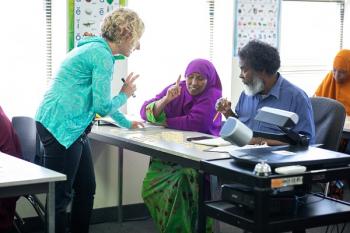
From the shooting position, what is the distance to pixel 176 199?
354cm

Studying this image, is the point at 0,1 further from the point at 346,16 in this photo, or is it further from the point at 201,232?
the point at 346,16

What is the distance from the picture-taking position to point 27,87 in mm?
4148

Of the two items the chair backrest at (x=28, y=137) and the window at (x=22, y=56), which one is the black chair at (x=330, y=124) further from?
the window at (x=22, y=56)

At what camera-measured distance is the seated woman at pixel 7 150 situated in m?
3.39

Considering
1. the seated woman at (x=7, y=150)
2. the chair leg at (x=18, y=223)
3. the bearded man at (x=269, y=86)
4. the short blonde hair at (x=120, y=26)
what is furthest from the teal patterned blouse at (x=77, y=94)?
the chair leg at (x=18, y=223)

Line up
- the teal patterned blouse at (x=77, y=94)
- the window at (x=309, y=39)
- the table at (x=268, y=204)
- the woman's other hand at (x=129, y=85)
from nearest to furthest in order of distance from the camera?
1. the table at (x=268, y=204)
2. the teal patterned blouse at (x=77, y=94)
3. the woman's other hand at (x=129, y=85)
4. the window at (x=309, y=39)

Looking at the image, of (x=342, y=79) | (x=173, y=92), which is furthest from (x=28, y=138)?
(x=342, y=79)

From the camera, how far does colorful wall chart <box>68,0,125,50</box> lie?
13.4 ft

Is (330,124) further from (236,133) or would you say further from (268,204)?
(268,204)

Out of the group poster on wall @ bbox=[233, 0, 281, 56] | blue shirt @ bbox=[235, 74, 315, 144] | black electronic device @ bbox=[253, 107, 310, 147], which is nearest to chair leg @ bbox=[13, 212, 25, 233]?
blue shirt @ bbox=[235, 74, 315, 144]

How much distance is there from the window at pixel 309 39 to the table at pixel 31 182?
9.88 ft

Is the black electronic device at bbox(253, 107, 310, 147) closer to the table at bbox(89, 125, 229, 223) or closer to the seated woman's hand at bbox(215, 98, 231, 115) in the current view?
the table at bbox(89, 125, 229, 223)

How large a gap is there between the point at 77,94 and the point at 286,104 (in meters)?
1.05

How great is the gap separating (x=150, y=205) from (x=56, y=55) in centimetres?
123
